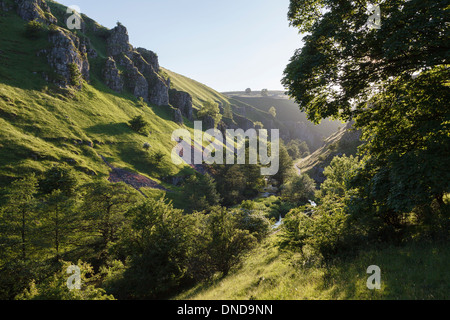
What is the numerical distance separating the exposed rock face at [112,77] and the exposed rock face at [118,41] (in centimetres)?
2507

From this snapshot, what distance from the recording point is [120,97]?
8844cm

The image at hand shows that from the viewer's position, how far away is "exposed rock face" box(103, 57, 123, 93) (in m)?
90.4

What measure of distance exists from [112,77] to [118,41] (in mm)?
40435

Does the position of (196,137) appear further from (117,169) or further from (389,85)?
(389,85)

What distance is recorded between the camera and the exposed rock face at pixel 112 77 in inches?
3558

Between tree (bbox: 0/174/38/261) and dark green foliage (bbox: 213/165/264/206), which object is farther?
dark green foliage (bbox: 213/165/264/206)

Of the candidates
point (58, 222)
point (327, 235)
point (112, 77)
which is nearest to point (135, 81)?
point (112, 77)

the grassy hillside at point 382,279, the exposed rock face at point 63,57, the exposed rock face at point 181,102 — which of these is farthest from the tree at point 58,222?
the exposed rock face at point 181,102

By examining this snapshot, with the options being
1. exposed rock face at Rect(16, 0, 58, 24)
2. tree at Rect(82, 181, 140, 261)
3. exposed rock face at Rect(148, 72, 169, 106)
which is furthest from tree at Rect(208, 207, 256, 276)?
exposed rock face at Rect(16, 0, 58, 24)

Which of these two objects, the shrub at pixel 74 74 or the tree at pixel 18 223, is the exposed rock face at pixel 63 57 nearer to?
the shrub at pixel 74 74

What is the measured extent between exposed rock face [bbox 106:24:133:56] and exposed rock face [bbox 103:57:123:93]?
82.2 ft

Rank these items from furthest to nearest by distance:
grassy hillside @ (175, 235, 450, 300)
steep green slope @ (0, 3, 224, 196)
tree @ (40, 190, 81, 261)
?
steep green slope @ (0, 3, 224, 196)
tree @ (40, 190, 81, 261)
grassy hillside @ (175, 235, 450, 300)

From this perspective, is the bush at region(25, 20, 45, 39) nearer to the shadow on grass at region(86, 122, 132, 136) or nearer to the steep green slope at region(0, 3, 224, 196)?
the steep green slope at region(0, 3, 224, 196)

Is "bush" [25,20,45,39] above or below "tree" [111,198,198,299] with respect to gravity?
above
